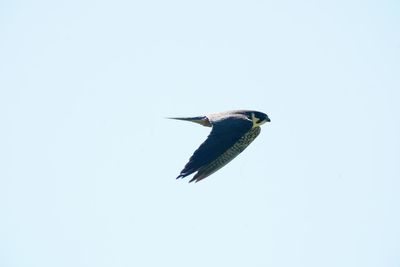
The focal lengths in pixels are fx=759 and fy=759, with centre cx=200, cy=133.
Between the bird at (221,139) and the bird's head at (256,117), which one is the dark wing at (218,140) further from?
the bird's head at (256,117)

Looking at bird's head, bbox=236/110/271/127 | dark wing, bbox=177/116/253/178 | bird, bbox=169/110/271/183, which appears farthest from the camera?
bird's head, bbox=236/110/271/127

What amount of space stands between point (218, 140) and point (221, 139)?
116mm

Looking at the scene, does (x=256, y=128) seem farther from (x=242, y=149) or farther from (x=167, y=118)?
(x=167, y=118)

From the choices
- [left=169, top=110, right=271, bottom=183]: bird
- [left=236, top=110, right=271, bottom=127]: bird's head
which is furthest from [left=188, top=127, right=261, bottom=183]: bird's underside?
[left=236, top=110, right=271, bottom=127]: bird's head

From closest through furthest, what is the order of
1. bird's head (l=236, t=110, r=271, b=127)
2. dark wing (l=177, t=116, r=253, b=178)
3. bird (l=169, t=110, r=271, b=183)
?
1. dark wing (l=177, t=116, r=253, b=178)
2. bird (l=169, t=110, r=271, b=183)
3. bird's head (l=236, t=110, r=271, b=127)

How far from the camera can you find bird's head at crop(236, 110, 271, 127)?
17.3 meters

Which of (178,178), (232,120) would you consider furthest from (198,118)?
(178,178)

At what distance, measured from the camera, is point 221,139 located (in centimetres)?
1602

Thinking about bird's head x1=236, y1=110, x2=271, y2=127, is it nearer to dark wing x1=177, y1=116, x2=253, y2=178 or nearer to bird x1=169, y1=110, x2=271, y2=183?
bird x1=169, y1=110, x2=271, y2=183

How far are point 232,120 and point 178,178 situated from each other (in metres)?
2.31

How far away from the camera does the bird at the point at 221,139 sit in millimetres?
15469

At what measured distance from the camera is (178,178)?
583 inches

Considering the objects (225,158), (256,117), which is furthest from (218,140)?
(256,117)

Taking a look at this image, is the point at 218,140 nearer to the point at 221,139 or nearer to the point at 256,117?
the point at 221,139
